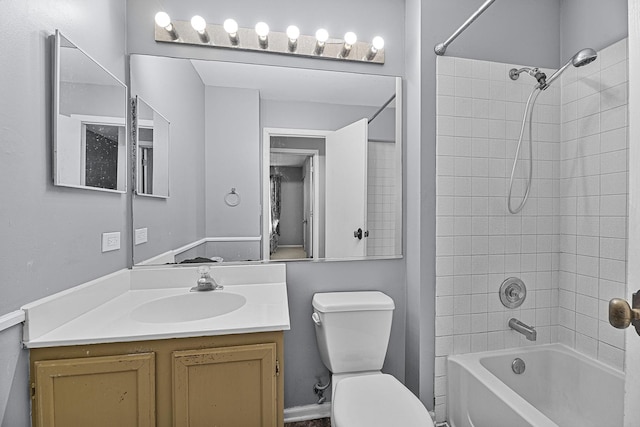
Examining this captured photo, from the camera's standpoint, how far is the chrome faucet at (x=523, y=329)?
5.90 ft

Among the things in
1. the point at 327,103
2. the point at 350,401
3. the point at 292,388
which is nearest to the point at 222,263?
the point at 292,388

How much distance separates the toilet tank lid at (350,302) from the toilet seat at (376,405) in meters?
0.32

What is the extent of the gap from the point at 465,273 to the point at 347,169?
2.93 ft

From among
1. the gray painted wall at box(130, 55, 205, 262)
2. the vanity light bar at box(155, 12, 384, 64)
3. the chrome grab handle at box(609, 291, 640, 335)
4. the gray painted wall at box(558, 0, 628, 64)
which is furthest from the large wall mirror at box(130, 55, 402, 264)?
the chrome grab handle at box(609, 291, 640, 335)

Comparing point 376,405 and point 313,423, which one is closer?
point 376,405

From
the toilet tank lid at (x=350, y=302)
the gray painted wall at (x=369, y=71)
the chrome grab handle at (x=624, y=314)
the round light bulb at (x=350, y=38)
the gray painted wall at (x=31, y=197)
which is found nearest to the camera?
the chrome grab handle at (x=624, y=314)

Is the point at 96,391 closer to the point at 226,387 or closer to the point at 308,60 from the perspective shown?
the point at 226,387

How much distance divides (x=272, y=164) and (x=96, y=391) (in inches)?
49.0

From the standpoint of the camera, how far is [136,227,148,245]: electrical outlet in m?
1.77

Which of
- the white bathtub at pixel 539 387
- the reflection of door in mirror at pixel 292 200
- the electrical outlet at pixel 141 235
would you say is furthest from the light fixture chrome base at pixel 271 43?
the white bathtub at pixel 539 387

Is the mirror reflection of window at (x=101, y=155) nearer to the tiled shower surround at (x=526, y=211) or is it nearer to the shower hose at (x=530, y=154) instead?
the tiled shower surround at (x=526, y=211)

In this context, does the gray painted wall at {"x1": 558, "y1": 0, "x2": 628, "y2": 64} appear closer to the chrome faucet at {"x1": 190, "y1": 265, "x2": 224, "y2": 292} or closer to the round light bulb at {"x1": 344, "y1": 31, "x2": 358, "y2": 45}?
the round light bulb at {"x1": 344, "y1": 31, "x2": 358, "y2": 45}

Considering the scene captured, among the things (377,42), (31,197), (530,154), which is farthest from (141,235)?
(530,154)

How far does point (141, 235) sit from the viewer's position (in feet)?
5.83
